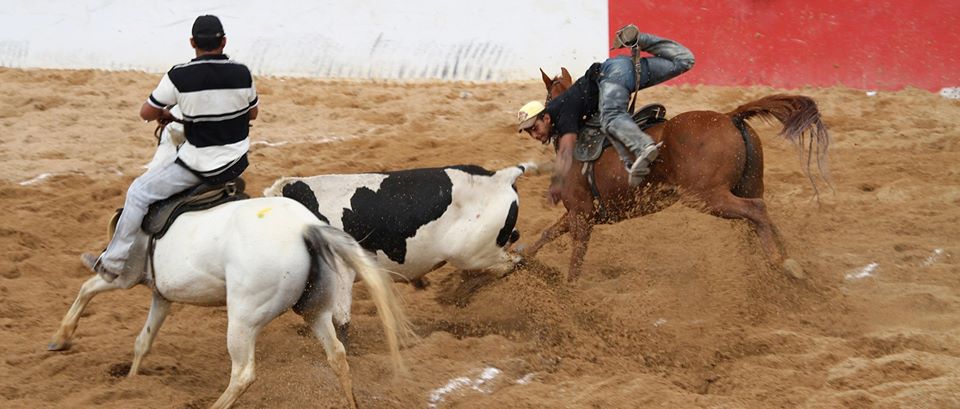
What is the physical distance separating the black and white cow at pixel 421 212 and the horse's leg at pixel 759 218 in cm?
151

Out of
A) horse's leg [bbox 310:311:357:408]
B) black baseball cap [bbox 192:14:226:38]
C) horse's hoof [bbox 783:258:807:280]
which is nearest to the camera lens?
horse's leg [bbox 310:311:357:408]

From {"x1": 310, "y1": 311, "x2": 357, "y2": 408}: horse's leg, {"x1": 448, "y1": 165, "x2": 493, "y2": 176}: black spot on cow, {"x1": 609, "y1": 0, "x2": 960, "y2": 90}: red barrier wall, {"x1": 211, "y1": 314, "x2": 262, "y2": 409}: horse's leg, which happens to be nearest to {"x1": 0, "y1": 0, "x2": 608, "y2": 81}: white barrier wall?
{"x1": 609, "y1": 0, "x2": 960, "y2": 90}: red barrier wall

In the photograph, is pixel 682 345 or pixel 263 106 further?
pixel 263 106

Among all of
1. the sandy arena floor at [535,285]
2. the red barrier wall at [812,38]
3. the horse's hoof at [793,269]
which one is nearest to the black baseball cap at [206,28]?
the sandy arena floor at [535,285]

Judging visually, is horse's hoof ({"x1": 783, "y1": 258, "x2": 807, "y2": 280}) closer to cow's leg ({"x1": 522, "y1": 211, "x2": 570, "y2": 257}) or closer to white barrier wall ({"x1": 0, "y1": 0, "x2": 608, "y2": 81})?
cow's leg ({"x1": 522, "y1": 211, "x2": 570, "y2": 257})

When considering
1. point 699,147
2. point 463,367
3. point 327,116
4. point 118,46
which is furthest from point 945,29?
point 118,46

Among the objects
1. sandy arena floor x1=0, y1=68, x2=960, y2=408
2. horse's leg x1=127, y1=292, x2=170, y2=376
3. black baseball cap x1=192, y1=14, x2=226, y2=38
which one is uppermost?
black baseball cap x1=192, y1=14, x2=226, y2=38

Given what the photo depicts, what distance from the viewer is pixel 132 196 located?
18.1 ft

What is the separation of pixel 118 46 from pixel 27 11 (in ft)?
3.13

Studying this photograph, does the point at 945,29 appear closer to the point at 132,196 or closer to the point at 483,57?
the point at 483,57

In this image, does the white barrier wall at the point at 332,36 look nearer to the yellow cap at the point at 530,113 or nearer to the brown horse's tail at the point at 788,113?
the yellow cap at the point at 530,113

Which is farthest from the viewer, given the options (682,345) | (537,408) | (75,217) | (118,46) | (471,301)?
(118,46)

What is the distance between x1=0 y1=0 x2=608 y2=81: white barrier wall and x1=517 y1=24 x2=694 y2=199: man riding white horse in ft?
12.9

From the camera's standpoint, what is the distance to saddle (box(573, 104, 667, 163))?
7.46m
